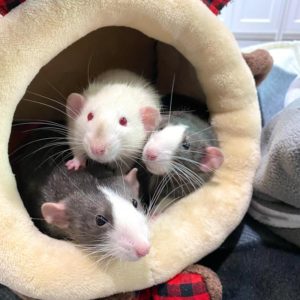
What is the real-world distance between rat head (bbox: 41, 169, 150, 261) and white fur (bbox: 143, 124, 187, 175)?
8 centimetres

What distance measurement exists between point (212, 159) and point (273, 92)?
71 cm

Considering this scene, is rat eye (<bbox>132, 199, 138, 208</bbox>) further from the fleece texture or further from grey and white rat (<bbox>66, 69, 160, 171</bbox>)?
the fleece texture

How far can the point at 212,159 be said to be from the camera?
1.11m

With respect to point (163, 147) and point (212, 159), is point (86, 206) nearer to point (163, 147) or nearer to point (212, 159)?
point (163, 147)

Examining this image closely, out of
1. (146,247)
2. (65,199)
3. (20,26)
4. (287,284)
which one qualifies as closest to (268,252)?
(287,284)

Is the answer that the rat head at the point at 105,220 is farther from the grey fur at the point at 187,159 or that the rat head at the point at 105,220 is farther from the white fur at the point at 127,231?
the grey fur at the point at 187,159

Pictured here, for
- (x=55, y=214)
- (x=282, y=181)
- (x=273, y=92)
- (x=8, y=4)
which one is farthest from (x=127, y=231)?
(x=273, y=92)

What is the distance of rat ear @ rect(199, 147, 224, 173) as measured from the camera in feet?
3.62

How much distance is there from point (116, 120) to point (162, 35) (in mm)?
232

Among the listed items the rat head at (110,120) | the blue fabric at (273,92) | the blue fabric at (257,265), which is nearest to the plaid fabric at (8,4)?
the rat head at (110,120)

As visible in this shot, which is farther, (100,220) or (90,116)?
(90,116)

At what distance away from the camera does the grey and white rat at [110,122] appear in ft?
3.39

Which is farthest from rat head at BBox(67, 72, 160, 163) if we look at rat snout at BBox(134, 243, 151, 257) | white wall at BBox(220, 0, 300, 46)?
white wall at BBox(220, 0, 300, 46)

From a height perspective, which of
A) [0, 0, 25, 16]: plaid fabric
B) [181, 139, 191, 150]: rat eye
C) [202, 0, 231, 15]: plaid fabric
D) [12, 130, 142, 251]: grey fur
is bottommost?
[12, 130, 142, 251]: grey fur
